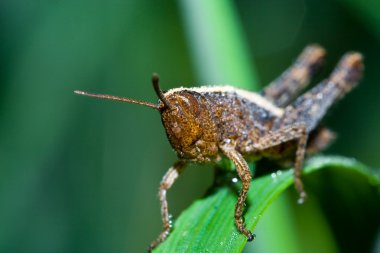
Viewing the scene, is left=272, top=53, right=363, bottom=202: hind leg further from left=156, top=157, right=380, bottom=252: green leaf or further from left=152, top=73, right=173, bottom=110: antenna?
left=152, top=73, right=173, bottom=110: antenna

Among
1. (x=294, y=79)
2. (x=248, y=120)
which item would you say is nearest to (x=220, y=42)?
(x=248, y=120)

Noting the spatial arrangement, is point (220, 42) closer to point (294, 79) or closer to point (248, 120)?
point (248, 120)

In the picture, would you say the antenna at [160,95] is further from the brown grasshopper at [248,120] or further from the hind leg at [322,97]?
the hind leg at [322,97]

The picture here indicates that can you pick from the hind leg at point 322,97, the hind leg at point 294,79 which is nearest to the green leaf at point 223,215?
the hind leg at point 322,97

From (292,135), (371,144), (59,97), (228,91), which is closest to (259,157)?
(292,135)

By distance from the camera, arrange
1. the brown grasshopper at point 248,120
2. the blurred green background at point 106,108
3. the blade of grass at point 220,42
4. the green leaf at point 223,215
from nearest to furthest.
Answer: the green leaf at point 223,215, the brown grasshopper at point 248,120, the blade of grass at point 220,42, the blurred green background at point 106,108

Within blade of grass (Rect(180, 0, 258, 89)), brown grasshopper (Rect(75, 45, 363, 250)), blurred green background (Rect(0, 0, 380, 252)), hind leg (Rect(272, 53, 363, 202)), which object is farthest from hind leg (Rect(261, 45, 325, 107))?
blurred green background (Rect(0, 0, 380, 252))

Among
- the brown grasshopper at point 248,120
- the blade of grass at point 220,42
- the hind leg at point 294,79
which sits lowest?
the brown grasshopper at point 248,120

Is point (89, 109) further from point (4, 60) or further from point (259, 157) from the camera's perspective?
point (259, 157)
